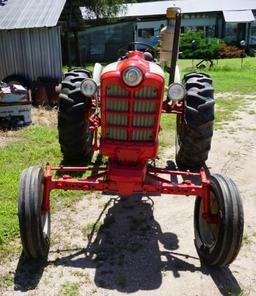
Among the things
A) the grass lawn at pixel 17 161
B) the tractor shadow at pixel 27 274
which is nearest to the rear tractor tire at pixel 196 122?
the grass lawn at pixel 17 161

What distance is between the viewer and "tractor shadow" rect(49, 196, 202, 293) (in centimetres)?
398

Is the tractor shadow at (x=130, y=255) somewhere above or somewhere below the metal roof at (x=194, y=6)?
below

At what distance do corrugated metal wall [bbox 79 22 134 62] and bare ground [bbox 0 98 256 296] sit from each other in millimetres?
20944

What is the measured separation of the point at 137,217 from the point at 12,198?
5.16 ft

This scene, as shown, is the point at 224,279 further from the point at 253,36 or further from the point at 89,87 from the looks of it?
the point at 253,36

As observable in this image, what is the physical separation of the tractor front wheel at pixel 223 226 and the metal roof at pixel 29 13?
801cm

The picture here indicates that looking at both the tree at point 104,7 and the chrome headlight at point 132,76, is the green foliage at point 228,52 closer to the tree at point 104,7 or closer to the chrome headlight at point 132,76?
the tree at point 104,7

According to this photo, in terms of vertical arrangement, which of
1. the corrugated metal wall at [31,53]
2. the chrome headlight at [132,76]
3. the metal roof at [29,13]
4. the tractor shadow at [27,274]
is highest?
the metal roof at [29,13]

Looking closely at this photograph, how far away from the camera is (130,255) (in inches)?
171

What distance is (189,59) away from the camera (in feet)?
96.5

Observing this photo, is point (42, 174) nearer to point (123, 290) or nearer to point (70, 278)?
point (70, 278)

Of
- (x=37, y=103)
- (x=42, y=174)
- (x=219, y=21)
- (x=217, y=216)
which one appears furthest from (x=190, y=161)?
(x=219, y=21)

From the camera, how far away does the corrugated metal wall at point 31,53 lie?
37.7 ft

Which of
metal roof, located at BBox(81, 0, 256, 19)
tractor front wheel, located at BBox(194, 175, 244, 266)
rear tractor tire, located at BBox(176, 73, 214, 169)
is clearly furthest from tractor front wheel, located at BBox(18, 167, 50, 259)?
metal roof, located at BBox(81, 0, 256, 19)
